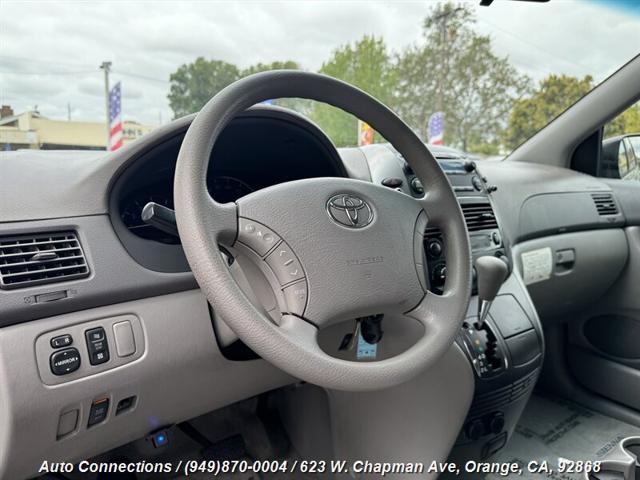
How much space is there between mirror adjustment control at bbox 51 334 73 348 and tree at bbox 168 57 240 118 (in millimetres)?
578

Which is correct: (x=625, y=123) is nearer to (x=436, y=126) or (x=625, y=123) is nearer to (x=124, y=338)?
(x=436, y=126)

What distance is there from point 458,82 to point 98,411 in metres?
2.18

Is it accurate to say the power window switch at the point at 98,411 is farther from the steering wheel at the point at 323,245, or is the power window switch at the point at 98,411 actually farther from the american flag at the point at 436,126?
the american flag at the point at 436,126

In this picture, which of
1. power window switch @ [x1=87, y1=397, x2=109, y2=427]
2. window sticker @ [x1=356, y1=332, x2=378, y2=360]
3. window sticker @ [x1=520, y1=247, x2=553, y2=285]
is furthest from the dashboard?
window sticker @ [x1=520, y1=247, x2=553, y2=285]

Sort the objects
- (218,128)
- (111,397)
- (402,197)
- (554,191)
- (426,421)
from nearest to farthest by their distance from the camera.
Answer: (218,128), (111,397), (402,197), (426,421), (554,191)

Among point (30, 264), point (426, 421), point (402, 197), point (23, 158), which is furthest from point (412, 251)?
point (23, 158)

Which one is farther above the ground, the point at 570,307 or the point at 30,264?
the point at 30,264

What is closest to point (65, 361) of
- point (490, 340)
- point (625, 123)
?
point (490, 340)

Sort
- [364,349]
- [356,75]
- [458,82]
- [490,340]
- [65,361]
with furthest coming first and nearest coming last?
[458,82], [356,75], [490,340], [364,349], [65,361]

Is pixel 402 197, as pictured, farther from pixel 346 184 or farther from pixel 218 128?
pixel 218 128

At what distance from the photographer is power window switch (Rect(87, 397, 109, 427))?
0.90 meters

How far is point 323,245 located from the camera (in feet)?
2.79

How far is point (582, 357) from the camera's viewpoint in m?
2.06

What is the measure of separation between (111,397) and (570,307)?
5.75 feet
